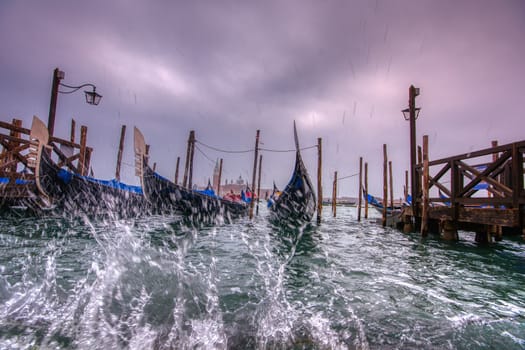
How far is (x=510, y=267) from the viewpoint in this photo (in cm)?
467

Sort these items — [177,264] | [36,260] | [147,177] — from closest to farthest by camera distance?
1. [36,260]
2. [177,264]
3. [147,177]

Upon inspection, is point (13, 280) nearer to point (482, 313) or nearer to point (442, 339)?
point (442, 339)

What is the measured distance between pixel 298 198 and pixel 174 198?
20.8 ft

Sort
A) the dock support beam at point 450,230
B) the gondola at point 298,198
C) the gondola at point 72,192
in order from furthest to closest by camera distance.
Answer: the gondola at point 298,198 < the gondola at point 72,192 < the dock support beam at point 450,230

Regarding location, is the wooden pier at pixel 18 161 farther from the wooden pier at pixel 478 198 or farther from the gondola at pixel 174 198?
the wooden pier at pixel 478 198

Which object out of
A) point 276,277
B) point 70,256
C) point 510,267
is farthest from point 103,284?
point 510,267

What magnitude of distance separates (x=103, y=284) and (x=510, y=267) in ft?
22.3

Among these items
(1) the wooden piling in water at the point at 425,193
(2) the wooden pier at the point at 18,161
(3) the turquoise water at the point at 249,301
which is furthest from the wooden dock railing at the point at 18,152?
(1) the wooden piling in water at the point at 425,193

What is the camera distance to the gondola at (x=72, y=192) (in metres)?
8.05

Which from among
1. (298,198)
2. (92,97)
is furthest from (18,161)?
(298,198)

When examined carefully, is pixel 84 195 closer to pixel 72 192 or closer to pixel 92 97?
pixel 72 192

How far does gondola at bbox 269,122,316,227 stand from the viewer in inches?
506

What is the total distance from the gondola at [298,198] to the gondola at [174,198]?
3.57 meters

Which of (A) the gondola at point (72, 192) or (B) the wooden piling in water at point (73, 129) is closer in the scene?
(A) the gondola at point (72, 192)
